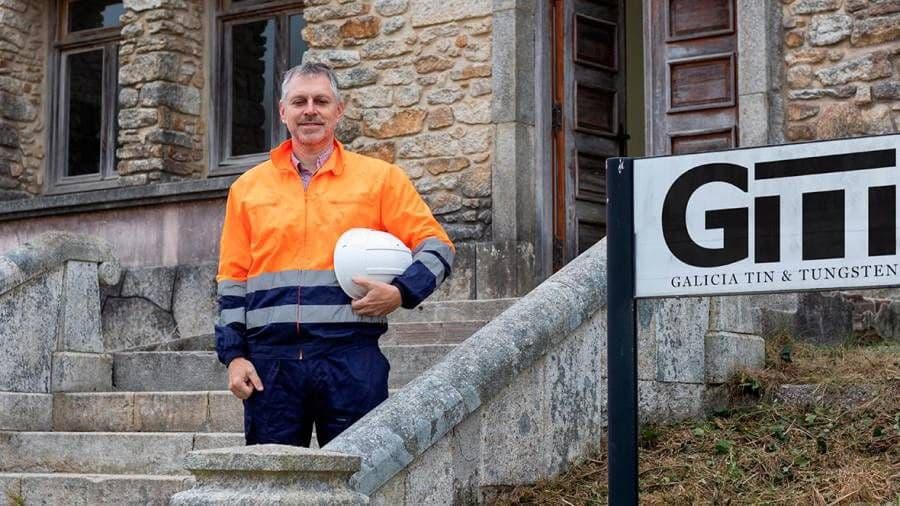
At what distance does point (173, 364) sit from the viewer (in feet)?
25.8

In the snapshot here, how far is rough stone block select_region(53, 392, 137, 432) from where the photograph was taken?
7391mm

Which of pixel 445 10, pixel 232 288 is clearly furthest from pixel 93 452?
pixel 445 10

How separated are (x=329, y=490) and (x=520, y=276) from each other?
5.54 meters

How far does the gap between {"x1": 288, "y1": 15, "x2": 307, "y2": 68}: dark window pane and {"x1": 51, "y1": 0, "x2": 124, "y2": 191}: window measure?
1.68 metres

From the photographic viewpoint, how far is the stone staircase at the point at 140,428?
21.2 feet

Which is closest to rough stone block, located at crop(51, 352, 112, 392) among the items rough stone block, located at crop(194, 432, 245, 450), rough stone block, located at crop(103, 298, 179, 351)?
rough stone block, located at crop(194, 432, 245, 450)

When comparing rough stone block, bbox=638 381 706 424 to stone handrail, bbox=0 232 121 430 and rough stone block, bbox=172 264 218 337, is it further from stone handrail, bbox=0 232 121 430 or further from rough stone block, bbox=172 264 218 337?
rough stone block, bbox=172 264 218 337

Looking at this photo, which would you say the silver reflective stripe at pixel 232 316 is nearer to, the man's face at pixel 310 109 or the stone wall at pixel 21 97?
the man's face at pixel 310 109

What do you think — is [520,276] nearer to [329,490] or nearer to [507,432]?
[507,432]

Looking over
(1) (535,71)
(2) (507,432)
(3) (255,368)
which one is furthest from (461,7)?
(3) (255,368)

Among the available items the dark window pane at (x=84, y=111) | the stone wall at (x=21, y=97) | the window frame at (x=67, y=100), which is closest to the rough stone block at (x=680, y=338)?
the window frame at (x=67, y=100)

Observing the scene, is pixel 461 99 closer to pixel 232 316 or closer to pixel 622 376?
pixel 232 316

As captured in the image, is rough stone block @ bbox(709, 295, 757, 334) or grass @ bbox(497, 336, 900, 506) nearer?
grass @ bbox(497, 336, 900, 506)

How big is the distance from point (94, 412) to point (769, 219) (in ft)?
14.8
